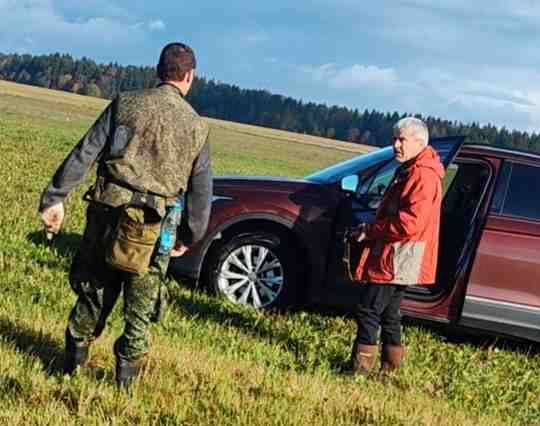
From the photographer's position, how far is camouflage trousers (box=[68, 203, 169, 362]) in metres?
3.79

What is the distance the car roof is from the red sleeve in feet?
5.92

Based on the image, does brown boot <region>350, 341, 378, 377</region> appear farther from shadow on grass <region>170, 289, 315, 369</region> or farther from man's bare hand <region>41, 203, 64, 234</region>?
man's bare hand <region>41, 203, 64, 234</region>

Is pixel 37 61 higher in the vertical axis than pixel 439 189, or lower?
higher

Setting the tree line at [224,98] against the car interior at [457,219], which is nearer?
the car interior at [457,219]

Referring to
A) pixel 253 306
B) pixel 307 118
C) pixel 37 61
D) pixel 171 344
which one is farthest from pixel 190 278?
pixel 37 61

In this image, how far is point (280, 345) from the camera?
5664 mm

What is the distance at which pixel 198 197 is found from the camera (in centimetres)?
382

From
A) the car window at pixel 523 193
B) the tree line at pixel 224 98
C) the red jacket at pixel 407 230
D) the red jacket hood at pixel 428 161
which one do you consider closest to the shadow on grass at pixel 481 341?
the car window at pixel 523 193

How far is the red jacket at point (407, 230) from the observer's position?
189 inches

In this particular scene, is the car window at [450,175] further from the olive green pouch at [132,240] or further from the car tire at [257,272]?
the olive green pouch at [132,240]

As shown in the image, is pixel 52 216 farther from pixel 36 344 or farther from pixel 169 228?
pixel 36 344

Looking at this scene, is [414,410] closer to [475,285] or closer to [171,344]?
[171,344]

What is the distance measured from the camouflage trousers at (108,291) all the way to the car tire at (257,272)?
257 centimetres

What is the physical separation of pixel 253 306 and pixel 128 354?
9.02 feet
